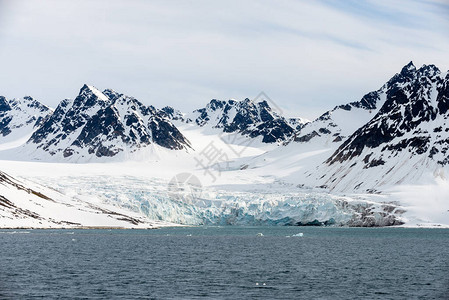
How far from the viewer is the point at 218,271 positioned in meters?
92.4

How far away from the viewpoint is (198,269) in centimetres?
9481

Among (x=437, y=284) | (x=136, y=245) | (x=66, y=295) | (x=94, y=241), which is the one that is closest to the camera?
(x=66, y=295)

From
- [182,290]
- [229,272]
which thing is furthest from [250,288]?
[229,272]

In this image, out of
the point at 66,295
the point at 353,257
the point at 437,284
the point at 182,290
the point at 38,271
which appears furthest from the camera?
the point at 353,257

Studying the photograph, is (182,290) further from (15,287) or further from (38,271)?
(38,271)

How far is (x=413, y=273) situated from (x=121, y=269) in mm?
40161

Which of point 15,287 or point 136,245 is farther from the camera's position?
point 136,245

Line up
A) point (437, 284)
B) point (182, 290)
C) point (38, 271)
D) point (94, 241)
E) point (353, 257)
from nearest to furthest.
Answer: point (182, 290)
point (437, 284)
point (38, 271)
point (353, 257)
point (94, 241)

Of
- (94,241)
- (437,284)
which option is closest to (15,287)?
(437,284)

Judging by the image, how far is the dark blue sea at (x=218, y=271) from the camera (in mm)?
72438

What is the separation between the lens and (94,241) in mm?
150750

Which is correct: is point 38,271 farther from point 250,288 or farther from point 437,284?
point 437,284

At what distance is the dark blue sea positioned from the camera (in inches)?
2852

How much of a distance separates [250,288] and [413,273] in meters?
27.2
